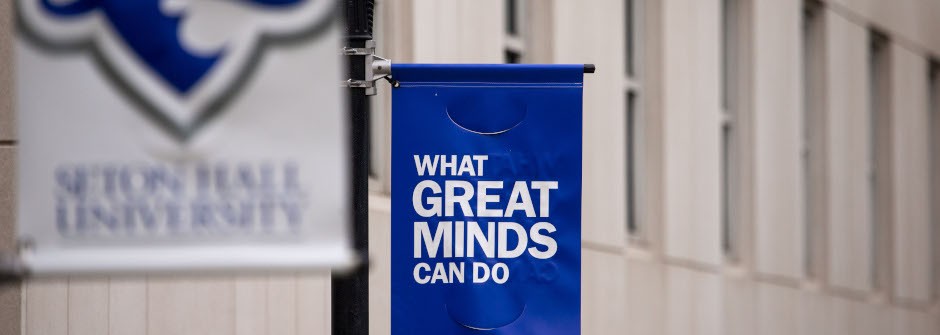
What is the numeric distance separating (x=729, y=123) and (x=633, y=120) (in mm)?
2754

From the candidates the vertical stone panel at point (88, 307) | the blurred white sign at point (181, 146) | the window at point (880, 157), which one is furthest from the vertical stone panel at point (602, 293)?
the blurred white sign at point (181, 146)

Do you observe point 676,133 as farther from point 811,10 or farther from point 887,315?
point 887,315

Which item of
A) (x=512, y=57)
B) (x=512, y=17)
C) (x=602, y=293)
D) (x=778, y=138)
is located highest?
(x=512, y=17)

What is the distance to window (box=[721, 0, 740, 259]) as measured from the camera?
62.6 feet

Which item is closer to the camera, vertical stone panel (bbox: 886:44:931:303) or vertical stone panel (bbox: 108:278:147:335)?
vertical stone panel (bbox: 108:278:147:335)

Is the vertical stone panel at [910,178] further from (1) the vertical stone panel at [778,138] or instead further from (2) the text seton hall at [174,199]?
(2) the text seton hall at [174,199]

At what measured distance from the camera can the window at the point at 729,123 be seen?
19094mm

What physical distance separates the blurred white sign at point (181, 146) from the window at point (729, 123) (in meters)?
15.8

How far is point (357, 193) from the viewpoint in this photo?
5.66 m

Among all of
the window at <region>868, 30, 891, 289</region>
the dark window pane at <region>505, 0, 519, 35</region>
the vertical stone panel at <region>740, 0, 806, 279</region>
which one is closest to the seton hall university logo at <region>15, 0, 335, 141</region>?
the dark window pane at <region>505, 0, 519, 35</region>

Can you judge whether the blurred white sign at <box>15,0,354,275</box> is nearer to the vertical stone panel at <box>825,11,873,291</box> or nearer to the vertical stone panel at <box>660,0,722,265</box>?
the vertical stone panel at <box>660,0,722,265</box>

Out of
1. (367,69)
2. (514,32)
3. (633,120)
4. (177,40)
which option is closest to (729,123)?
(633,120)

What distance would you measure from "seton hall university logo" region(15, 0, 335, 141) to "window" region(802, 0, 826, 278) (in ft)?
60.7

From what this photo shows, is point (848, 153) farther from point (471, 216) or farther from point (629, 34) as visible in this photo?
point (471, 216)
